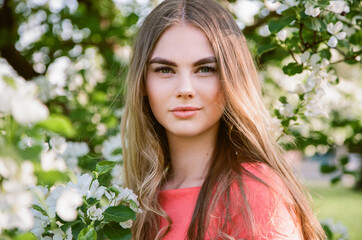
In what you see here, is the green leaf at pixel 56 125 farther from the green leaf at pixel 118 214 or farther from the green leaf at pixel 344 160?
the green leaf at pixel 344 160

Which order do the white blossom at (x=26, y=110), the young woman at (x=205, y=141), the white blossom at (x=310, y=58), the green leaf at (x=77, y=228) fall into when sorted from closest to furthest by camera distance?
the white blossom at (x=26, y=110) < the green leaf at (x=77, y=228) < the young woman at (x=205, y=141) < the white blossom at (x=310, y=58)

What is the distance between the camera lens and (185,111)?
1.60 meters

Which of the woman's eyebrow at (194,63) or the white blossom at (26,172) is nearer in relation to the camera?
the white blossom at (26,172)

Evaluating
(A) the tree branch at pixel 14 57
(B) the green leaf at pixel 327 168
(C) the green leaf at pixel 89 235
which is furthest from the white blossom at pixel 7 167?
(A) the tree branch at pixel 14 57

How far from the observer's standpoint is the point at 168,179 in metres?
1.87

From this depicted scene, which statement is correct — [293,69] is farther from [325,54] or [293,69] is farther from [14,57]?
[14,57]

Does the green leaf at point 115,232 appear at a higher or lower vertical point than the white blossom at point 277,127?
lower

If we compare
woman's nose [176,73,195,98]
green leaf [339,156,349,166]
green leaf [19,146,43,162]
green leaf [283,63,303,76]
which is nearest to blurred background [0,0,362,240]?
green leaf [339,156,349,166]

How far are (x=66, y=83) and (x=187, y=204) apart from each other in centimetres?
155

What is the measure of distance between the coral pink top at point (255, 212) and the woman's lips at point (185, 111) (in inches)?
10.4

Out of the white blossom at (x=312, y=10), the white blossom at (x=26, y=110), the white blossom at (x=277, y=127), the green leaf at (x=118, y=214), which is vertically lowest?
the green leaf at (x=118, y=214)

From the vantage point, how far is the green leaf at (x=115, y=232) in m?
1.15

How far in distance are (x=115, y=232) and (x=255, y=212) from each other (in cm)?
49

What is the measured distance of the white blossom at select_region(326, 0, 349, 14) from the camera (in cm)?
162
